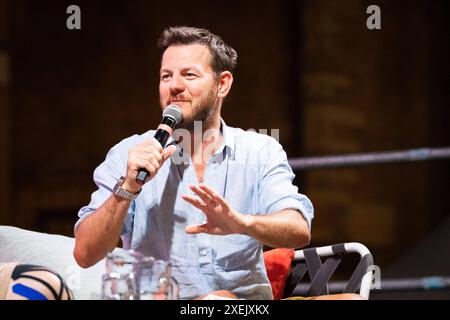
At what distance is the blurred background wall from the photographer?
4168mm

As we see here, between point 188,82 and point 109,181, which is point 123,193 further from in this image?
point 188,82

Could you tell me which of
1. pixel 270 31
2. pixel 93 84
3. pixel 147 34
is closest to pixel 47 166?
pixel 93 84

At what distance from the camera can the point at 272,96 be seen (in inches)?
174

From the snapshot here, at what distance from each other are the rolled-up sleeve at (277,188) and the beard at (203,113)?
0.49ft

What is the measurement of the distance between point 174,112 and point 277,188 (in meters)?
0.29

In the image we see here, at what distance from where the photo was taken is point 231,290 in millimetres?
1746

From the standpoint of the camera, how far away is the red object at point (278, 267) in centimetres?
195

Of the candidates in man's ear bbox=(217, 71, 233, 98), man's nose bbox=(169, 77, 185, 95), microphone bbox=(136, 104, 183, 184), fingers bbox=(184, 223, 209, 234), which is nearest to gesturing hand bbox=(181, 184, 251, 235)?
fingers bbox=(184, 223, 209, 234)

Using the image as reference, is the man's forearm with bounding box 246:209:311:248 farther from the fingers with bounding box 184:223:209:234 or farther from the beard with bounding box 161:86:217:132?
the beard with bounding box 161:86:217:132

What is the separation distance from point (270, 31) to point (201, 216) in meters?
2.78

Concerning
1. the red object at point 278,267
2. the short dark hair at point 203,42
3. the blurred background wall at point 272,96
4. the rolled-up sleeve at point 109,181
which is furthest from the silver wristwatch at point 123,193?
the blurred background wall at point 272,96

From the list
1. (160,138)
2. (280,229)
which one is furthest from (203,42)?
(280,229)
